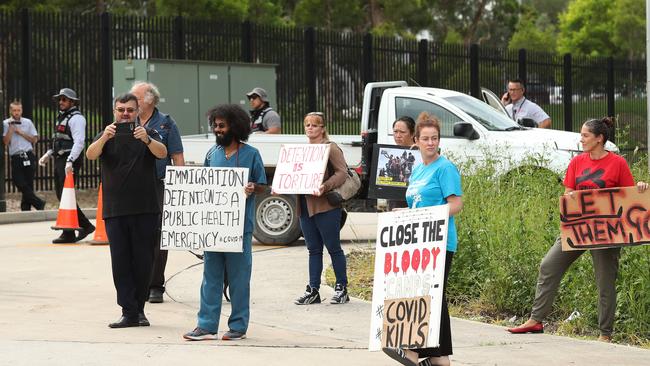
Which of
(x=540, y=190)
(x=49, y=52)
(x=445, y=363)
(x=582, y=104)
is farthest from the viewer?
(x=582, y=104)

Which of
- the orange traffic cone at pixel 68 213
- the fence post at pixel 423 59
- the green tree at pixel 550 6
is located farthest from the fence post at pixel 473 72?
the green tree at pixel 550 6

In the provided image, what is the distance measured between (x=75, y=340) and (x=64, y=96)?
23.7 ft

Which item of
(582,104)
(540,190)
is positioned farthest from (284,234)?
(582,104)

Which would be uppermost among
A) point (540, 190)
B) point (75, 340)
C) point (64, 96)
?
point (64, 96)

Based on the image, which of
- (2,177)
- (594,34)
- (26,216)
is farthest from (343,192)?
(594,34)

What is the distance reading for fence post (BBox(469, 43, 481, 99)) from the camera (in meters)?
29.9

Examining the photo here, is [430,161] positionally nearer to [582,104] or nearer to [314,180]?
[314,180]

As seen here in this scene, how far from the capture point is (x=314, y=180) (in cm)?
1136

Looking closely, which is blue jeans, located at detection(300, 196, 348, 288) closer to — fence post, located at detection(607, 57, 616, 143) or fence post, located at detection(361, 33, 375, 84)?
fence post, located at detection(361, 33, 375, 84)

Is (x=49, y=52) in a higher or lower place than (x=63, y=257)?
higher

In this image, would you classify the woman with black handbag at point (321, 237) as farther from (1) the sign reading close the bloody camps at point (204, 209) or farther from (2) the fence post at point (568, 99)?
(2) the fence post at point (568, 99)

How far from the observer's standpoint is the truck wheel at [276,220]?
51.8 feet

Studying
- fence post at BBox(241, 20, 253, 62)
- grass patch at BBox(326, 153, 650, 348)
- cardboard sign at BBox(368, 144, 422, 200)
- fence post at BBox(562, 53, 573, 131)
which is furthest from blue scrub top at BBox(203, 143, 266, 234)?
fence post at BBox(562, 53, 573, 131)

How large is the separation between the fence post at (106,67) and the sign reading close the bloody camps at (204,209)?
13.0m
